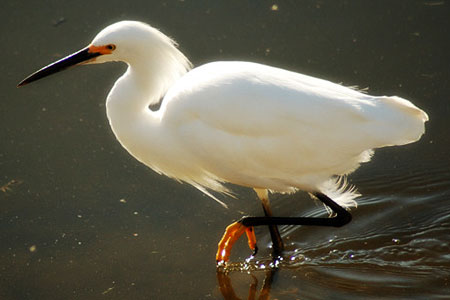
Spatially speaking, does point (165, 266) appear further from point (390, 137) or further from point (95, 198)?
point (390, 137)

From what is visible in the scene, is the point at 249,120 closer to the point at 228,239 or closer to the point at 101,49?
the point at 228,239

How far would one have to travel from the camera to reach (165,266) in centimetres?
400

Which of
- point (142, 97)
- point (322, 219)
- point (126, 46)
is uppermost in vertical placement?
point (126, 46)

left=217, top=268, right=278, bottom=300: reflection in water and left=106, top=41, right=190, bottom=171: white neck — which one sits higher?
left=106, top=41, right=190, bottom=171: white neck

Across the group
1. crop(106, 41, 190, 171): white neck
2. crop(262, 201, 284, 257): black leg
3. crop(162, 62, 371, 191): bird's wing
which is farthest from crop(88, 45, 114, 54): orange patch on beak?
crop(262, 201, 284, 257): black leg

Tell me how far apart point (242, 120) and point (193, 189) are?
3.67 feet

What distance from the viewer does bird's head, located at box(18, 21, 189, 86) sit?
12.4ft

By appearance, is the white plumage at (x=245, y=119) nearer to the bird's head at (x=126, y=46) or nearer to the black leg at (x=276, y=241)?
the bird's head at (x=126, y=46)

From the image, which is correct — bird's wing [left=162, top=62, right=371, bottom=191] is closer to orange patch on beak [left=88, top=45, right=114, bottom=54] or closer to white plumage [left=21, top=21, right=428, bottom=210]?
white plumage [left=21, top=21, right=428, bottom=210]

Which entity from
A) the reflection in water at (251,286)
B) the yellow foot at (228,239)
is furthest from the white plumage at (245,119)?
the reflection in water at (251,286)

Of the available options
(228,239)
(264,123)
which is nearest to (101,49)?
(264,123)

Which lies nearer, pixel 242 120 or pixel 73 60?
pixel 242 120

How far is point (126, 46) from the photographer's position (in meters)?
3.80

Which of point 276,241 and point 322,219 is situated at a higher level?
point 322,219
